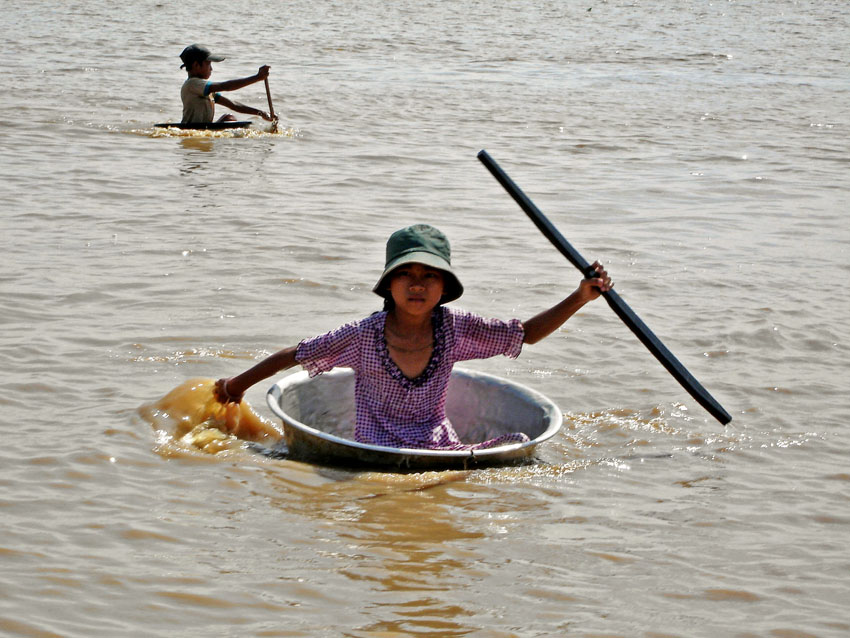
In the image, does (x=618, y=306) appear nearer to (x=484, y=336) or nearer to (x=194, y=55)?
(x=484, y=336)

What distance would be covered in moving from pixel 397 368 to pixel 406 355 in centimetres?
6

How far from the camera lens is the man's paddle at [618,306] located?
4.10 m

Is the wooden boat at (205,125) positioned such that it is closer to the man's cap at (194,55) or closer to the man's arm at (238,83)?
the man's arm at (238,83)

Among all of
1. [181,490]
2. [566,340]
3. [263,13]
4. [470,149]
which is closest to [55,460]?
[181,490]

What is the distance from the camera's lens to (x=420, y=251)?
3922mm

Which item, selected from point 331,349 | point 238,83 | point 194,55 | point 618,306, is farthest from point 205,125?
point 618,306

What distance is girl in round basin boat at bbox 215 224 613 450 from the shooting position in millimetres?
4133

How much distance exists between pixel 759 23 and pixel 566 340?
20916mm

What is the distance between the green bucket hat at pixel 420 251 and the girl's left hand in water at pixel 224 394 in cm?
67

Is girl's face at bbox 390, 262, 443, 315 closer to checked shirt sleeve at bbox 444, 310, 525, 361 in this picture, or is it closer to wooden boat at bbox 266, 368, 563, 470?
checked shirt sleeve at bbox 444, 310, 525, 361

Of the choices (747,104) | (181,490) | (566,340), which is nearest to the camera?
(181,490)

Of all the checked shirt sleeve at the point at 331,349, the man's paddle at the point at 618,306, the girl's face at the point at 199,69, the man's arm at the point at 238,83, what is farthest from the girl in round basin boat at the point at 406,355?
the girl's face at the point at 199,69

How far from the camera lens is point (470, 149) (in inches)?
440

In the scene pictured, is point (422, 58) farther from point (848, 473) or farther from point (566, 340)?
point (848, 473)
